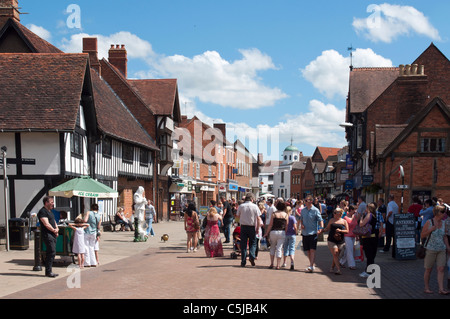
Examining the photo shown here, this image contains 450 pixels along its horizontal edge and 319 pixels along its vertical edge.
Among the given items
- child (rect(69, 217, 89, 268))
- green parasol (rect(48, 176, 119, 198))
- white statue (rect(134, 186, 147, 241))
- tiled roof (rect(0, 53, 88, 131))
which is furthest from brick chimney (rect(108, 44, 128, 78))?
child (rect(69, 217, 89, 268))

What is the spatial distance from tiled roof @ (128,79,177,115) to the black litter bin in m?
19.0

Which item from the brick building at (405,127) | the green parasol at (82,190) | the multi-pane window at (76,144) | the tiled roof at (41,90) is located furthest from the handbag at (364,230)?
the brick building at (405,127)

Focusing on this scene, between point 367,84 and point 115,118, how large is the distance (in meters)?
20.5

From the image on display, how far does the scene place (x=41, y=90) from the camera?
19.2m

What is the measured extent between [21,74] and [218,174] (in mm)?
38961

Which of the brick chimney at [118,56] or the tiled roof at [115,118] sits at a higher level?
the brick chimney at [118,56]

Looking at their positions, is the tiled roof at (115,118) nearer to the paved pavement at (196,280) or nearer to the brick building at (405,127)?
the paved pavement at (196,280)

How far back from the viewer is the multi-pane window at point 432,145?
2661cm

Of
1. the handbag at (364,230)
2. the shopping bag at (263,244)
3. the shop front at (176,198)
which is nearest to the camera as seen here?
→ the handbag at (364,230)

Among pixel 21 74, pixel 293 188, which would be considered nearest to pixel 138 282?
pixel 21 74

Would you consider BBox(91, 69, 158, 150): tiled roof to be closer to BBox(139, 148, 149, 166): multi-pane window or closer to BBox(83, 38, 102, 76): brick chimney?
BBox(139, 148, 149, 166): multi-pane window

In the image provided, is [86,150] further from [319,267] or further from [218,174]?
[218,174]

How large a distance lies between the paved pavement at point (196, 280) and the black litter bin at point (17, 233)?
1.51 ft

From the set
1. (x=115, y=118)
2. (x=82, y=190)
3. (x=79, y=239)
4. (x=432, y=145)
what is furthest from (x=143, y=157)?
(x=79, y=239)
